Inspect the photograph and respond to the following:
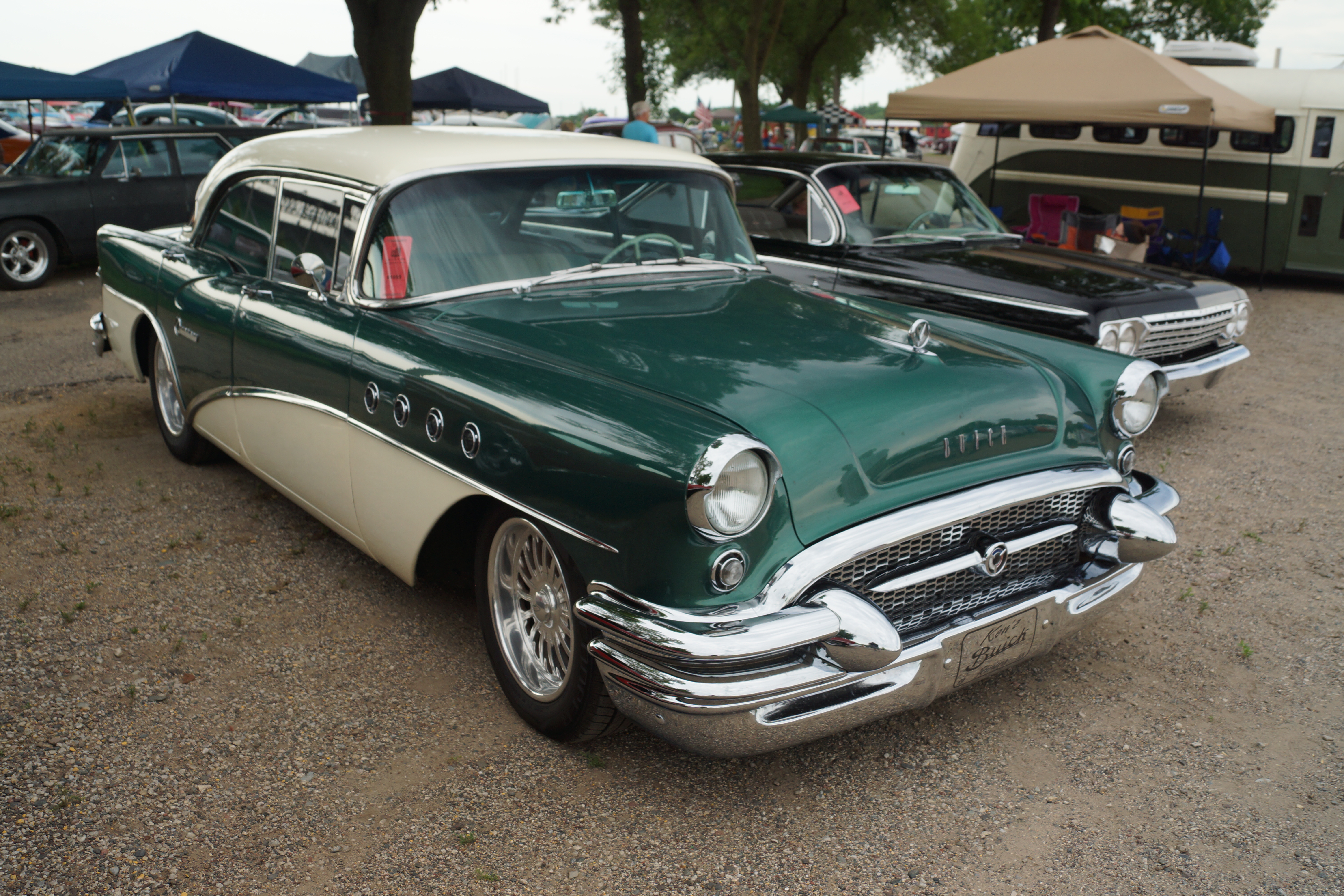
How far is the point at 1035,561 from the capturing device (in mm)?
2975

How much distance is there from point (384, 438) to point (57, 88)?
42.8 ft

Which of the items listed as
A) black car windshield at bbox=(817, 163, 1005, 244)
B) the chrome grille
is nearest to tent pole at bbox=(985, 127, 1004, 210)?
black car windshield at bbox=(817, 163, 1005, 244)

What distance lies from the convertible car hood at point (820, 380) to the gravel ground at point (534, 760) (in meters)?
0.82

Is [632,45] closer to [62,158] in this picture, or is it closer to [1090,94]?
[1090,94]

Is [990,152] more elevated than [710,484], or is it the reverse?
[990,152]

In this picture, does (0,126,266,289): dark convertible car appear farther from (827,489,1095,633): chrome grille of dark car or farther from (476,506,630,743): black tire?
(827,489,1095,633): chrome grille of dark car

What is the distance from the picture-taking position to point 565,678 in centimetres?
281

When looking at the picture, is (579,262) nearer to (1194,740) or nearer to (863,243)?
(1194,740)

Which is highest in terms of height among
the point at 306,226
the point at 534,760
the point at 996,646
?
the point at 306,226

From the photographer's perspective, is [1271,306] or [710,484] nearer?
[710,484]

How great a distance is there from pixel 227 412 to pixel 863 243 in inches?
149

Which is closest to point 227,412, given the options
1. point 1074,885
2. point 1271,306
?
point 1074,885

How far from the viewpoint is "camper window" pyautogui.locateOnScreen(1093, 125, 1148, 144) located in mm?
11883

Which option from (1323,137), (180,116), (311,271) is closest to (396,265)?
(311,271)
